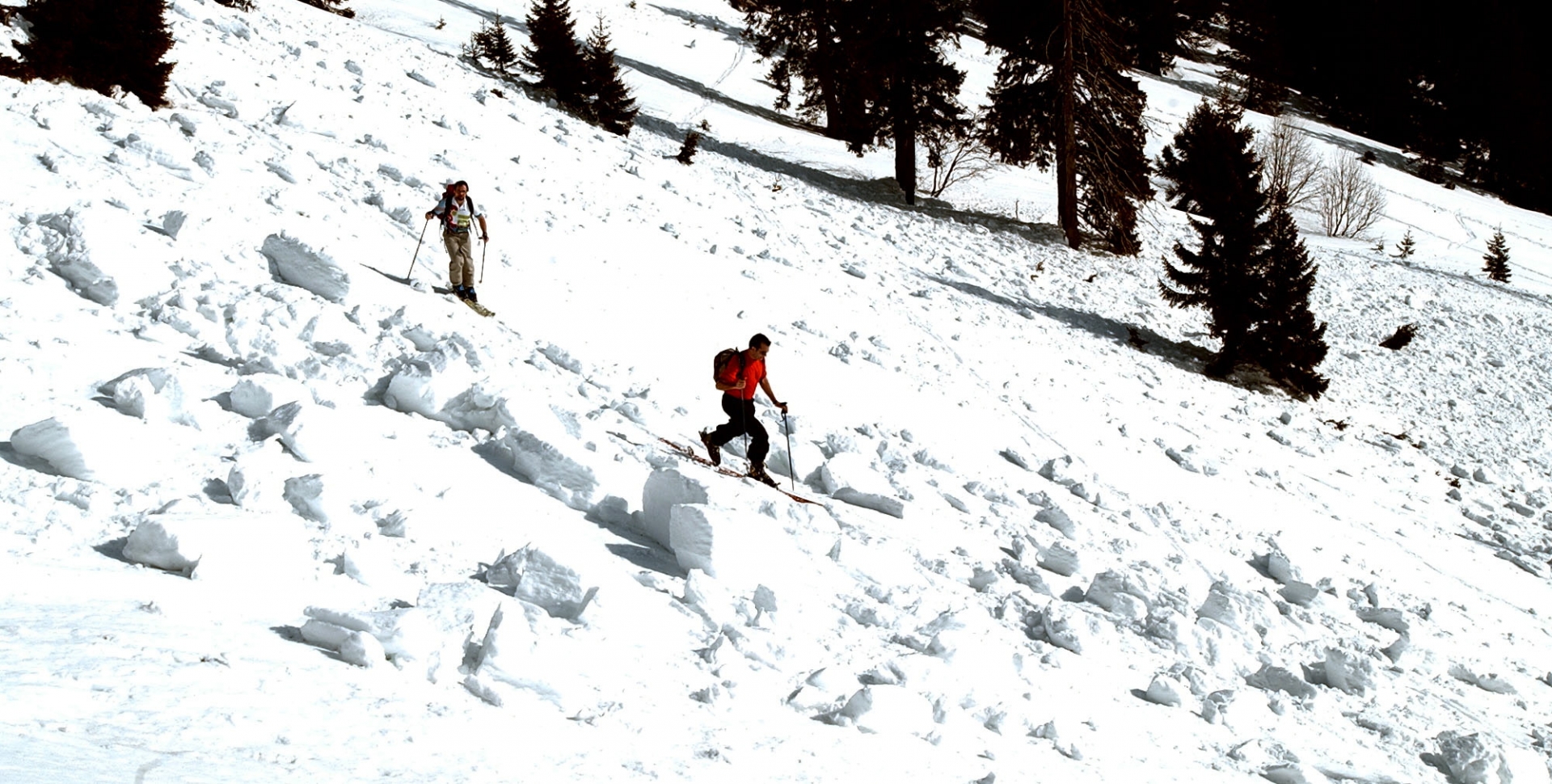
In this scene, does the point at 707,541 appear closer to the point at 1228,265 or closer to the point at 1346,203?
the point at 1228,265

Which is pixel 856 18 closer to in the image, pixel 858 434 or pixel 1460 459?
pixel 1460 459

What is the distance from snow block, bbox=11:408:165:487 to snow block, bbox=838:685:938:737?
3.55 m

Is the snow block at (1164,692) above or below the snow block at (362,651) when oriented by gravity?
below

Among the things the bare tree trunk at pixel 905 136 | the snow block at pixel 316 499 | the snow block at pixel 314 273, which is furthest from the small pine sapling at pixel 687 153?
the snow block at pixel 316 499

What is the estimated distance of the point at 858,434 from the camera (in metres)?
9.70

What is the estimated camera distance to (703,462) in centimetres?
809

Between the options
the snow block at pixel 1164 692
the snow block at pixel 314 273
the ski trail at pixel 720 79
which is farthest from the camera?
the ski trail at pixel 720 79

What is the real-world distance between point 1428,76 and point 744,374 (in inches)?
2224

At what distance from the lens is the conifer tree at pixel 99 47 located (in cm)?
1109

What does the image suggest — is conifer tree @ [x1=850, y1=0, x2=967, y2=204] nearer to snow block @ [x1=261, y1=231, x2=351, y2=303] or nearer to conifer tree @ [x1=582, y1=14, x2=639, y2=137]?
conifer tree @ [x1=582, y1=14, x2=639, y2=137]

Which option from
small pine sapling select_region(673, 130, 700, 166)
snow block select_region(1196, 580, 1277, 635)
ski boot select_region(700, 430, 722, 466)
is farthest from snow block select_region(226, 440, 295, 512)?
small pine sapling select_region(673, 130, 700, 166)

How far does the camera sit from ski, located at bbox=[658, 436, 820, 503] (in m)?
7.68

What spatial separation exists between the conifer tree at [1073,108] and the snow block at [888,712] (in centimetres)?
1828

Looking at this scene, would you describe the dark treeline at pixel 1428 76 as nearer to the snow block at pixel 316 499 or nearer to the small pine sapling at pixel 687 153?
the small pine sapling at pixel 687 153
